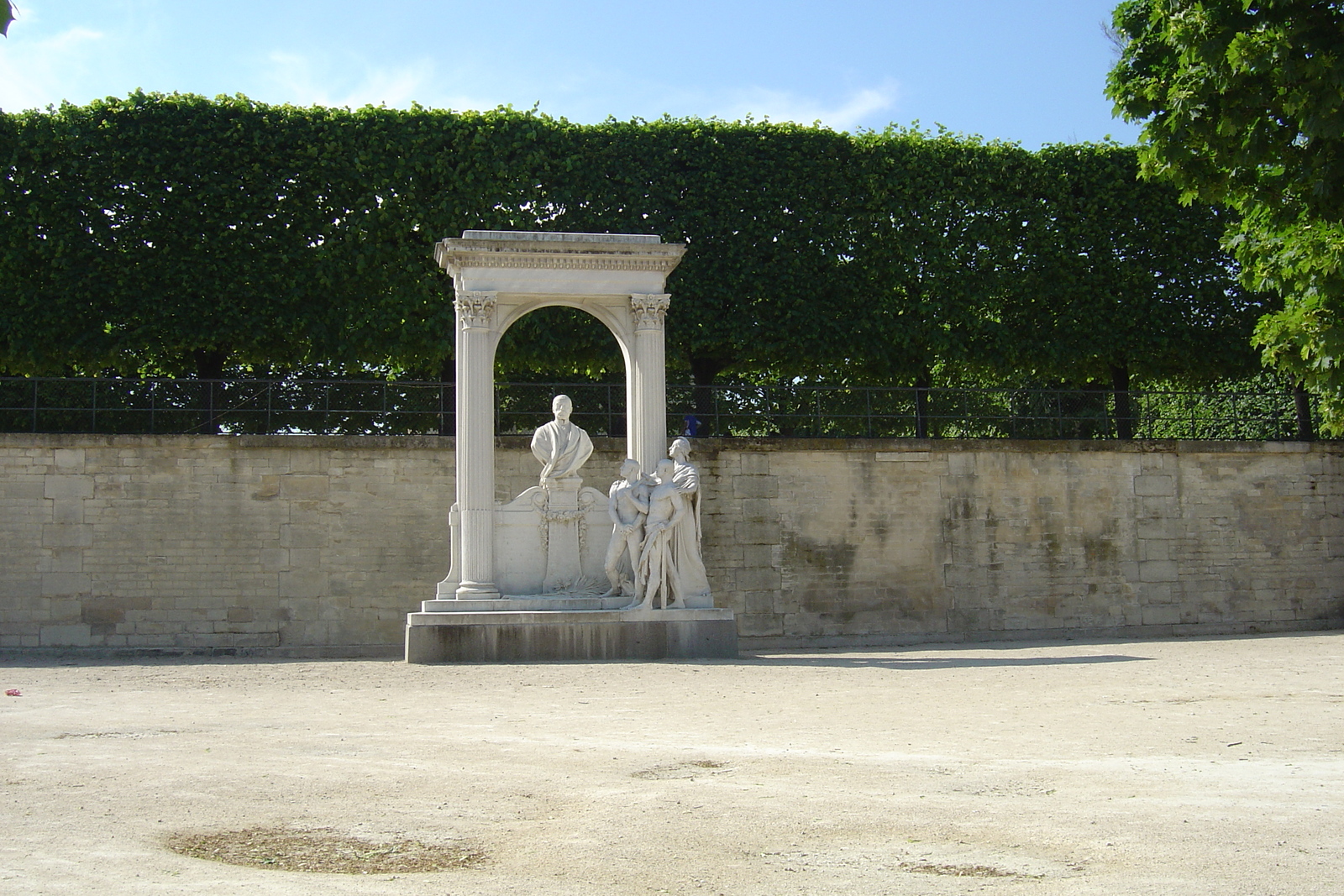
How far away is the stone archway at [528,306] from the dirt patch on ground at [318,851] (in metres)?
8.40

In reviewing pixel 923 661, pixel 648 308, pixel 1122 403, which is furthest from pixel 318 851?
pixel 1122 403

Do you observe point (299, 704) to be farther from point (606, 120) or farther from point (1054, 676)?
point (606, 120)

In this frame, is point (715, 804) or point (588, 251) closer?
point (715, 804)

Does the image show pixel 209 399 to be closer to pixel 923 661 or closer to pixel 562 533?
pixel 562 533

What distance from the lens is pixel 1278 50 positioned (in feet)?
25.4

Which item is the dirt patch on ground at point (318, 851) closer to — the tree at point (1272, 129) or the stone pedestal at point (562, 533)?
the tree at point (1272, 129)

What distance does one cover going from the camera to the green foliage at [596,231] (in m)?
16.6

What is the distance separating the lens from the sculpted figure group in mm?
12797

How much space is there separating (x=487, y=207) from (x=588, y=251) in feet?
15.1

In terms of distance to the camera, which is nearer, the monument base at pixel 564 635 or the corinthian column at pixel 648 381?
the monument base at pixel 564 635

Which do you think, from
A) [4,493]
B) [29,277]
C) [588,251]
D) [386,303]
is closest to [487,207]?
[386,303]

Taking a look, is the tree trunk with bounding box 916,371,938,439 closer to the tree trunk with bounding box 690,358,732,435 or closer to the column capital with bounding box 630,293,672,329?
the tree trunk with bounding box 690,358,732,435

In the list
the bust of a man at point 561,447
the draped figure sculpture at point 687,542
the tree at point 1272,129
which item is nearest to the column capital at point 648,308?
the bust of a man at point 561,447

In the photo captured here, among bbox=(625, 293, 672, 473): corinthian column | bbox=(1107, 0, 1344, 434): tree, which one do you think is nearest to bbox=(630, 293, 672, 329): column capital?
bbox=(625, 293, 672, 473): corinthian column
